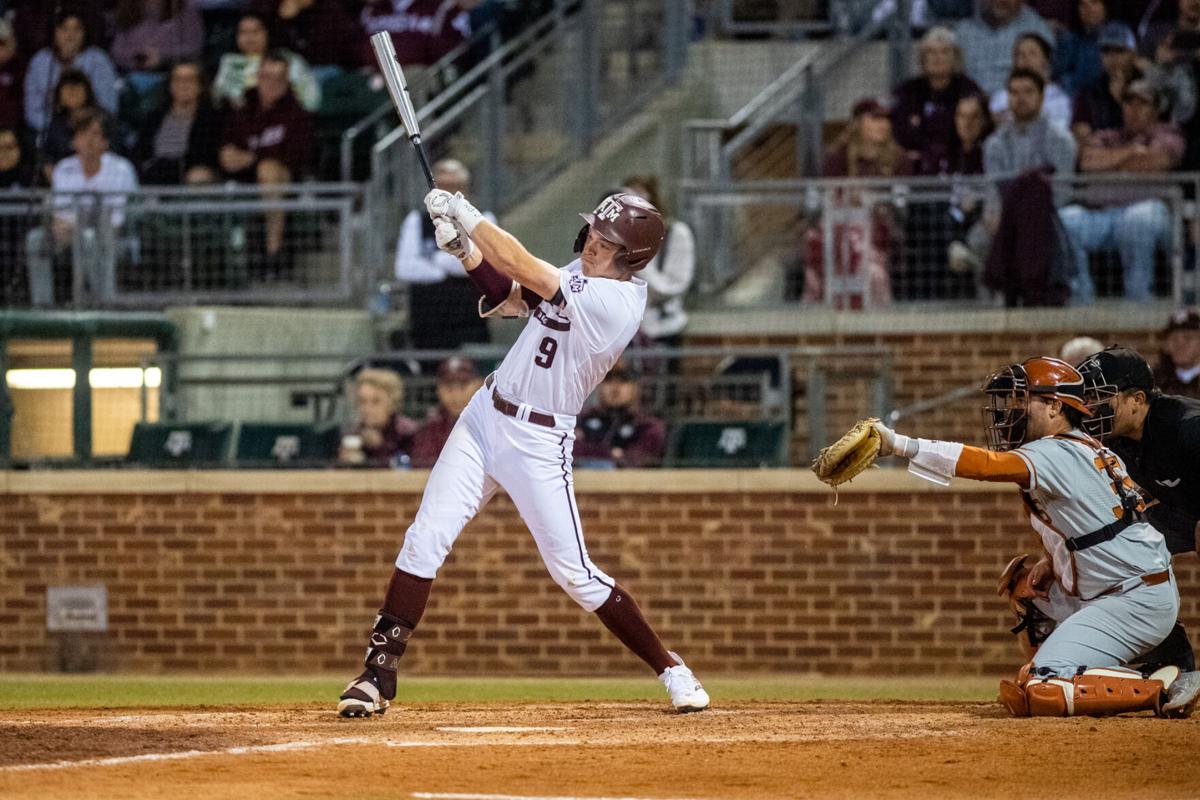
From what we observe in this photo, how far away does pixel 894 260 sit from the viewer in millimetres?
11773

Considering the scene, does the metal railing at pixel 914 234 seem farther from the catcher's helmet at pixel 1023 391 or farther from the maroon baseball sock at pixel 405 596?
the maroon baseball sock at pixel 405 596

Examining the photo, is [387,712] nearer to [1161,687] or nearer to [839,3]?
[1161,687]

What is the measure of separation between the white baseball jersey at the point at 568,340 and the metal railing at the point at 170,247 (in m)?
5.37

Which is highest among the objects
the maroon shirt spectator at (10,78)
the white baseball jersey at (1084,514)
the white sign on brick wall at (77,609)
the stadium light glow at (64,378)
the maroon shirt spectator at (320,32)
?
the maroon shirt spectator at (320,32)

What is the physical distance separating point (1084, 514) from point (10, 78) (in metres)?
10.3

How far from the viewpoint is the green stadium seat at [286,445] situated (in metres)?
11.4

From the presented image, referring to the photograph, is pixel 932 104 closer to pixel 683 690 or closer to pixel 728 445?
pixel 728 445

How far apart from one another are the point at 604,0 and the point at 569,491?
7.91 metres

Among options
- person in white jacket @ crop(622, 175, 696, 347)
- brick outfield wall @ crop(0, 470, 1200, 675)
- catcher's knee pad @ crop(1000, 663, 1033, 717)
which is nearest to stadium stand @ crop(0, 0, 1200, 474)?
person in white jacket @ crop(622, 175, 696, 347)

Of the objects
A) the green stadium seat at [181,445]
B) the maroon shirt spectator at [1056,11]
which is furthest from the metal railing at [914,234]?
the green stadium seat at [181,445]

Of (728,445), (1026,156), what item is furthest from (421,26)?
(728,445)

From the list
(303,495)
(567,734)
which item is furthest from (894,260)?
(567,734)

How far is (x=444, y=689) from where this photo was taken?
32.7 ft

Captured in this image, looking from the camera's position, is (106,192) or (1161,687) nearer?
(1161,687)
